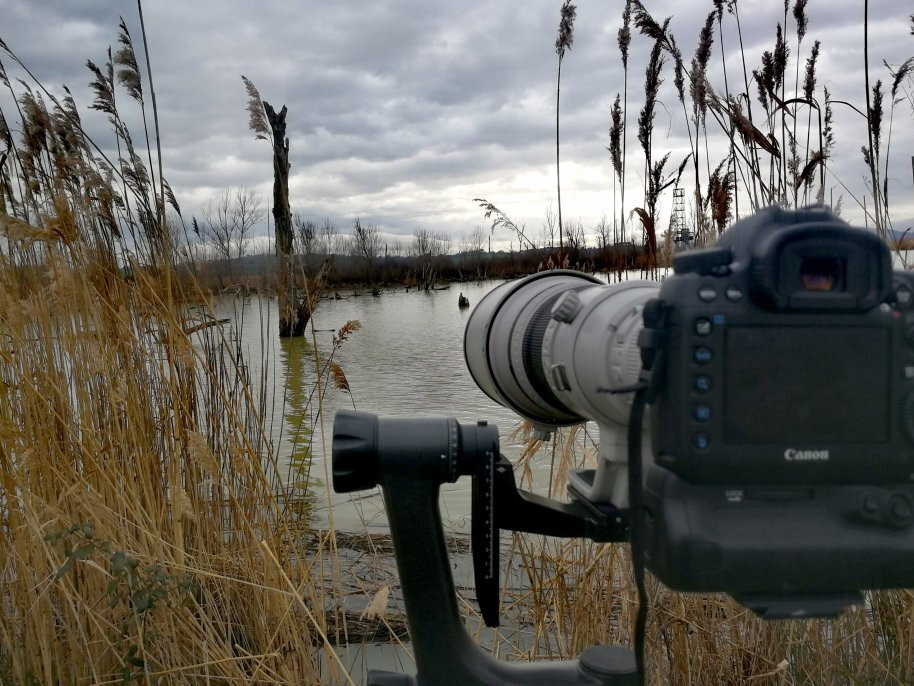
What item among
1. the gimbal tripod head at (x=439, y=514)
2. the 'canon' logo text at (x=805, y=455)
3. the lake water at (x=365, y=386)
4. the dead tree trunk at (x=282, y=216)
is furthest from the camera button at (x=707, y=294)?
the dead tree trunk at (x=282, y=216)

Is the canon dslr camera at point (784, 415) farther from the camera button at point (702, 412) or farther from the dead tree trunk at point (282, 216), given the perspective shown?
the dead tree trunk at point (282, 216)

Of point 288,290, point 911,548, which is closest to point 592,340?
point 911,548

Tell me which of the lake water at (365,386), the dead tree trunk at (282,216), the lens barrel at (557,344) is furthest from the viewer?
the lake water at (365,386)

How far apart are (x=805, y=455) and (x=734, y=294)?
16 centimetres

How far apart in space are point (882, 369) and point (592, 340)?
0.28 metres

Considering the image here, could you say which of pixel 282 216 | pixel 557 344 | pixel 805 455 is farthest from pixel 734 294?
pixel 282 216

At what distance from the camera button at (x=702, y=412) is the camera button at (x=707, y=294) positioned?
0.31 feet

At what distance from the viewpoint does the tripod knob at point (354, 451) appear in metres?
0.86

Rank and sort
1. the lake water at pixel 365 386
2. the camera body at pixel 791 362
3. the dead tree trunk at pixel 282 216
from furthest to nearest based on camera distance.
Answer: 1. the lake water at pixel 365 386
2. the dead tree trunk at pixel 282 216
3. the camera body at pixel 791 362

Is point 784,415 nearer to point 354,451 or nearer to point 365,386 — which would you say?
point 354,451

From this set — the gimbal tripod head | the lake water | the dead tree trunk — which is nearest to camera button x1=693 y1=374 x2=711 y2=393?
the gimbal tripod head

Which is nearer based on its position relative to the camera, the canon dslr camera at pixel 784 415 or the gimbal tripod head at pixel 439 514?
the canon dslr camera at pixel 784 415

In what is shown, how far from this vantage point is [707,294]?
26.7 inches

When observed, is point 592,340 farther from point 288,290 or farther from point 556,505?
point 288,290
